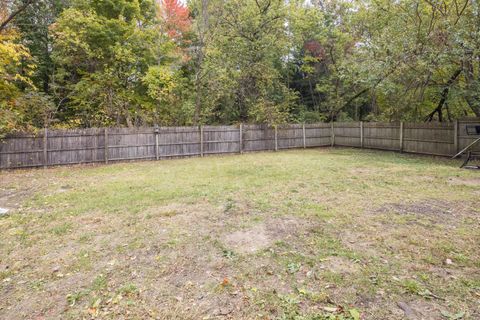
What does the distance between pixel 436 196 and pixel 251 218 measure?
3.72 metres

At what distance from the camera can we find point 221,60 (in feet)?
50.4

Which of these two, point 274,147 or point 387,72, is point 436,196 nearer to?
point 387,72

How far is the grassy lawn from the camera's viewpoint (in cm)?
238

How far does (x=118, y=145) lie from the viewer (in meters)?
11.0

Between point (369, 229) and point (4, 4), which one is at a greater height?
point (4, 4)

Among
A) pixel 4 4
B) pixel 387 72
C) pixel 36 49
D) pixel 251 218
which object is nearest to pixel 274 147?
pixel 387 72

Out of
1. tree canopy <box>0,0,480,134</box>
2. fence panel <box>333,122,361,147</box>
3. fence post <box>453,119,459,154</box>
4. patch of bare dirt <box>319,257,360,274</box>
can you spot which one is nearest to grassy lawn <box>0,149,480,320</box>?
patch of bare dirt <box>319,257,360,274</box>

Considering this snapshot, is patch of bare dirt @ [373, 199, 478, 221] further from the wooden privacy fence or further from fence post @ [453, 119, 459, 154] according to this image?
the wooden privacy fence

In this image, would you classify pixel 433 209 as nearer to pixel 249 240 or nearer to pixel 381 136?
pixel 249 240

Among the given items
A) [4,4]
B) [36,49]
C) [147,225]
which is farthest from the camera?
[36,49]

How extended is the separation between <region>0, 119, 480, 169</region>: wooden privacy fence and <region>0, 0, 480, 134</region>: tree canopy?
895 millimetres

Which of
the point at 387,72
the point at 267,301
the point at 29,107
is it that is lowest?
the point at 267,301

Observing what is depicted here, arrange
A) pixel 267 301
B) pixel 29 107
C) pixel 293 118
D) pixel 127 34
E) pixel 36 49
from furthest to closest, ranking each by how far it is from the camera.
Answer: pixel 293 118, pixel 36 49, pixel 127 34, pixel 29 107, pixel 267 301

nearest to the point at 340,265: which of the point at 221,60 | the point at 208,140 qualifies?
the point at 208,140
